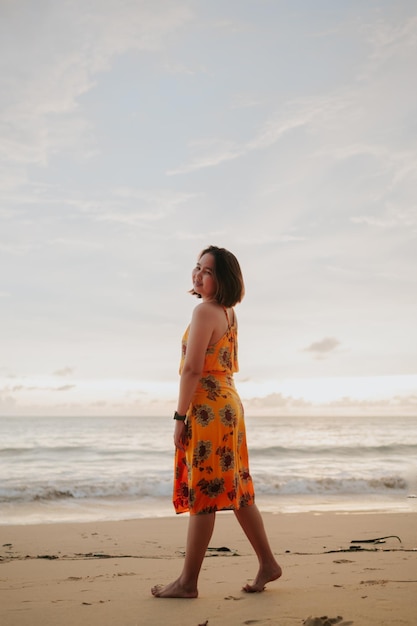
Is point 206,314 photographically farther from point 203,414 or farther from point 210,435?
point 210,435

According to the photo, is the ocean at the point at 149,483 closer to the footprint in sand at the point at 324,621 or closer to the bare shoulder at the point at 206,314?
the bare shoulder at the point at 206,314

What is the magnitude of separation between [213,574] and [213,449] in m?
1.49

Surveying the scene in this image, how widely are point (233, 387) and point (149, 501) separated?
27.2 ft

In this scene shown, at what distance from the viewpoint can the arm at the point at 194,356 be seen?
329 centimetres

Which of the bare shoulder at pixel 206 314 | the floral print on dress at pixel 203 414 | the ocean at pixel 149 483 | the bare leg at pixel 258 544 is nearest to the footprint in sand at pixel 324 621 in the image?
the bare leg at pixel 258 544

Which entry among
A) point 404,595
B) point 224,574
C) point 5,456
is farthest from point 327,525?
point 5,456

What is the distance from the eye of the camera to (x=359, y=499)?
37.2 ft

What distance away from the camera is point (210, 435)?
10.8 ft

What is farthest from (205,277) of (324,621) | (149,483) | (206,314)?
(149,483)

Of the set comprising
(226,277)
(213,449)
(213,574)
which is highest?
(226,277)

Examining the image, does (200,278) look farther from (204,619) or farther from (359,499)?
(359,499)

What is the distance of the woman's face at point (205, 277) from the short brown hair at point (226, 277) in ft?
0.08

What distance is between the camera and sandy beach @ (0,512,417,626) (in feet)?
9.39

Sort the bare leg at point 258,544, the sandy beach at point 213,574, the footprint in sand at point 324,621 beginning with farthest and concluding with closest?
1. the bare leg at point 258,544
2. the sandy beach at point 213,574
3. the footprint in sand at point 324,621
